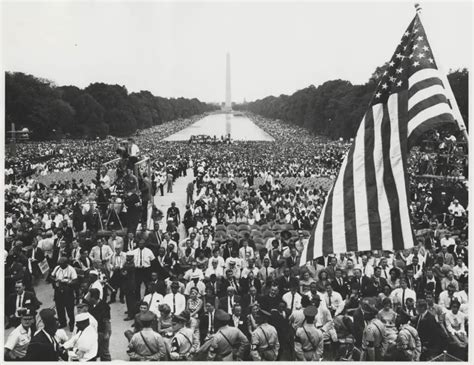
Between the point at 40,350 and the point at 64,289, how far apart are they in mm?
3681

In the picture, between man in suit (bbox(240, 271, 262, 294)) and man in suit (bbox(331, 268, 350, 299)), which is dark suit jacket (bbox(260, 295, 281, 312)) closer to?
man in suit (bbox(240, 271, 262, 294))

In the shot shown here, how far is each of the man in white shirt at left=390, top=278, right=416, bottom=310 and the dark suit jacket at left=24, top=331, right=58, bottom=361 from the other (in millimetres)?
5830

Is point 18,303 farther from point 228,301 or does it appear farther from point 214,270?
point 214,270

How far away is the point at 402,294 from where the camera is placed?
31.0 feet

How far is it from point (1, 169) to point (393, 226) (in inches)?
232

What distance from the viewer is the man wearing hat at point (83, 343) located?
690 cm

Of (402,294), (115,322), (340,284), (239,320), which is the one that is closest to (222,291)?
(239,320)

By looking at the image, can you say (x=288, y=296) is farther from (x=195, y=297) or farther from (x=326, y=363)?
(x=326, y=363)

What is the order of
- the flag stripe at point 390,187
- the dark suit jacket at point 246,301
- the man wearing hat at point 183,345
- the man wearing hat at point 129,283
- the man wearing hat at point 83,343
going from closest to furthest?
the flag stripe at point 390,187
the man wearing hat at point 83,343
the man wearing hat at point 183,345
the dark suit jacket at point 246,301
the man wearing hat at point 129,283

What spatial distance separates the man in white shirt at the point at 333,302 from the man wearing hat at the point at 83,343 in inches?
163

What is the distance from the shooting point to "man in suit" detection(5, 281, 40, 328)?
30.5 ft

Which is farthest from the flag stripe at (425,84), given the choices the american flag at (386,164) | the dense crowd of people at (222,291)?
the dense crowd of people at (222,291)

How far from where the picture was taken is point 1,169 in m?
8.21

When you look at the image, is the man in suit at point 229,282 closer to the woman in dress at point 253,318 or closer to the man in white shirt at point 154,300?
the man in white shirt at point 154,300
